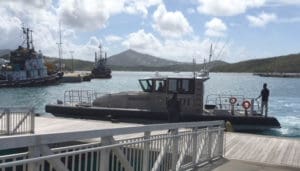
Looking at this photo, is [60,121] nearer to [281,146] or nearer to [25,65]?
[281,146]

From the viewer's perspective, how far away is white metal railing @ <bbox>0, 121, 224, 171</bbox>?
4.64 meters

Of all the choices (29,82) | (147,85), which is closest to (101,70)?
(29,82)

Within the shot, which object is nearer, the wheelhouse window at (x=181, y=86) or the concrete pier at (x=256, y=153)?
the concrete pier at (x=256, y=153)

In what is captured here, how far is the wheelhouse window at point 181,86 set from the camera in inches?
943

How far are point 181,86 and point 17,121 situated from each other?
1023 centimetres

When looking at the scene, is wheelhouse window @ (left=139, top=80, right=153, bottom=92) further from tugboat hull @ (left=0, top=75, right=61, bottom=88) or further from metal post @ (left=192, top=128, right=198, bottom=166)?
tugboat hull @ (left=0, top=75, right=61, bottom=88)

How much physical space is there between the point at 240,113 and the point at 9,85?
7616 centimetres

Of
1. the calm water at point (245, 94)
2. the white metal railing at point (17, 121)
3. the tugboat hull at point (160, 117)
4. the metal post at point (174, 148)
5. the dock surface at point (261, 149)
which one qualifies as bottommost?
the calm water at point (245, 94)

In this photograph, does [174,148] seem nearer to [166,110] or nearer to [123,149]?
Answer: [123,149]

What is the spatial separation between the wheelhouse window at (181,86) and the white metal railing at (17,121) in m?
9.61

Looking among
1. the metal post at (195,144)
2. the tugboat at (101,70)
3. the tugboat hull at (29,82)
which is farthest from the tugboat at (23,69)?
the metal post at (195,144)

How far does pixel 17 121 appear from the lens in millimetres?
16172

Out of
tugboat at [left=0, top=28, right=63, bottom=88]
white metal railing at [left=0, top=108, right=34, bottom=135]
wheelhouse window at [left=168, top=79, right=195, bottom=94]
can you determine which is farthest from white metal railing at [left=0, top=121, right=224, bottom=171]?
tugboat at [left=0, top=28, right=63, bottom=88]

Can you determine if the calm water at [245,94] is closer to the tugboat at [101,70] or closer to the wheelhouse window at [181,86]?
the wheelhouse window at [181,86]
